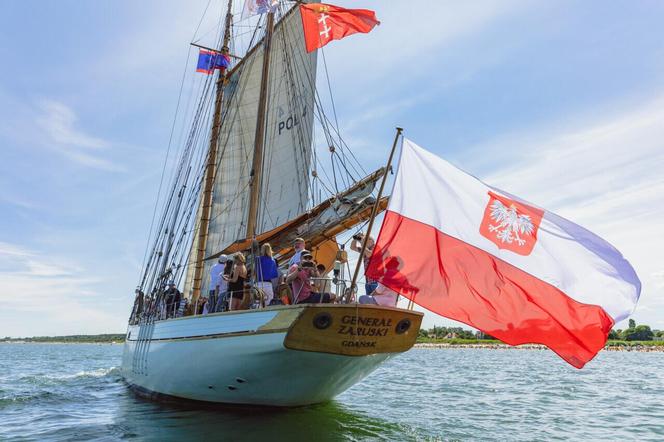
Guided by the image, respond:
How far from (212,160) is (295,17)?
749cm

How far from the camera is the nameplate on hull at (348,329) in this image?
34.6 ft

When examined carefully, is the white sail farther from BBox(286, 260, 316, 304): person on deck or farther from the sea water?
BBox(286, 260, 316, 304): person on deck

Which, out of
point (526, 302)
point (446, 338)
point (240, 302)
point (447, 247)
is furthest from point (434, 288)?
point (446, 338)

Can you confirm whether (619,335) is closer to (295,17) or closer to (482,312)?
(295,17)

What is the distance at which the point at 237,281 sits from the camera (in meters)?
12.6

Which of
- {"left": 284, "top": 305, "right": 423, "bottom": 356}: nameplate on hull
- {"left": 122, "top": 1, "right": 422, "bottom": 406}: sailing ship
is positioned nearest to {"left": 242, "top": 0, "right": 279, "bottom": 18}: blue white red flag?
{"left": 122, "top": 1, "right": 422, "bottom": 406}: sailing ship

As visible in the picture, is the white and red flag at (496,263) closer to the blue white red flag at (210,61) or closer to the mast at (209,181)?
the mast at (209,181)

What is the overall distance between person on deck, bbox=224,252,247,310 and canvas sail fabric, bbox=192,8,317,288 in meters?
8.86

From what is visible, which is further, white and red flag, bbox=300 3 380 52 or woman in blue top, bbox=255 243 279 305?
white and red flag, bbox=300 3 380 52

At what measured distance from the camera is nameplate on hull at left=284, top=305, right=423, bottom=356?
10.5 meters

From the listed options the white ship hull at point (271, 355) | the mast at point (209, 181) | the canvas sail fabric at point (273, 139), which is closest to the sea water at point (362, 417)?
the white ship hull at point (271, 355)

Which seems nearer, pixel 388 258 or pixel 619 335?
pixel 388 258

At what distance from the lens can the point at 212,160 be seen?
25781 millimetres

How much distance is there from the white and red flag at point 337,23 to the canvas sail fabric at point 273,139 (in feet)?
12.7
